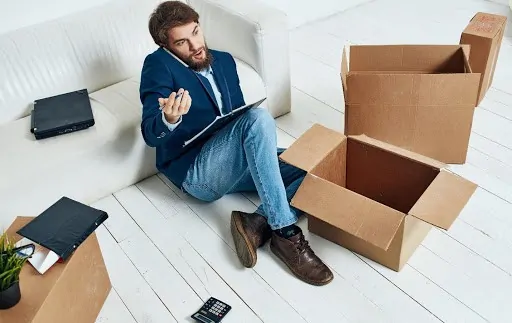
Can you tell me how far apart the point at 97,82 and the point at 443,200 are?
1545 mm

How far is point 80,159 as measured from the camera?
2023 mm

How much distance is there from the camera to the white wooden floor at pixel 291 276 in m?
1.67

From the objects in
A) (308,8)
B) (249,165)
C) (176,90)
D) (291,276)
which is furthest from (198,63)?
(308,8)

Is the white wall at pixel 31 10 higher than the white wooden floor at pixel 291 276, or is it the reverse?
the white wall at pixel 31 10

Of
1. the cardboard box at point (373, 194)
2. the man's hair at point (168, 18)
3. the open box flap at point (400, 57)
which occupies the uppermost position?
the man's hair at point (168, 18)

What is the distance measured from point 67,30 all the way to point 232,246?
1197 mm

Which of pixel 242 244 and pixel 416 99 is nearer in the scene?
pixel 242 244

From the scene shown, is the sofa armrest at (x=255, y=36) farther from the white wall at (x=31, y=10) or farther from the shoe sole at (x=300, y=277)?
the shoe sole at (x=300, y=277)

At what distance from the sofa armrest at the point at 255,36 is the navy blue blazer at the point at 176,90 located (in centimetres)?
30

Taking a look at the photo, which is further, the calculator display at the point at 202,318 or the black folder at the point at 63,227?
the calculator display at the point at 202,318

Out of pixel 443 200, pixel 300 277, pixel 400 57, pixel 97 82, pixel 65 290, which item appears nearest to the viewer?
pixel 65 290

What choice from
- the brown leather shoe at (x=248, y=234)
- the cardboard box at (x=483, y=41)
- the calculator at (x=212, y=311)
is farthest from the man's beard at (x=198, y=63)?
the cardboard box at (x=483, y=41)

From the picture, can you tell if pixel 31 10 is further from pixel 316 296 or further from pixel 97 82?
pixel 316 296

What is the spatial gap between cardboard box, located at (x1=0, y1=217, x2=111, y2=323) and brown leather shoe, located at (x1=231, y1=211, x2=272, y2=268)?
17.7 inches
